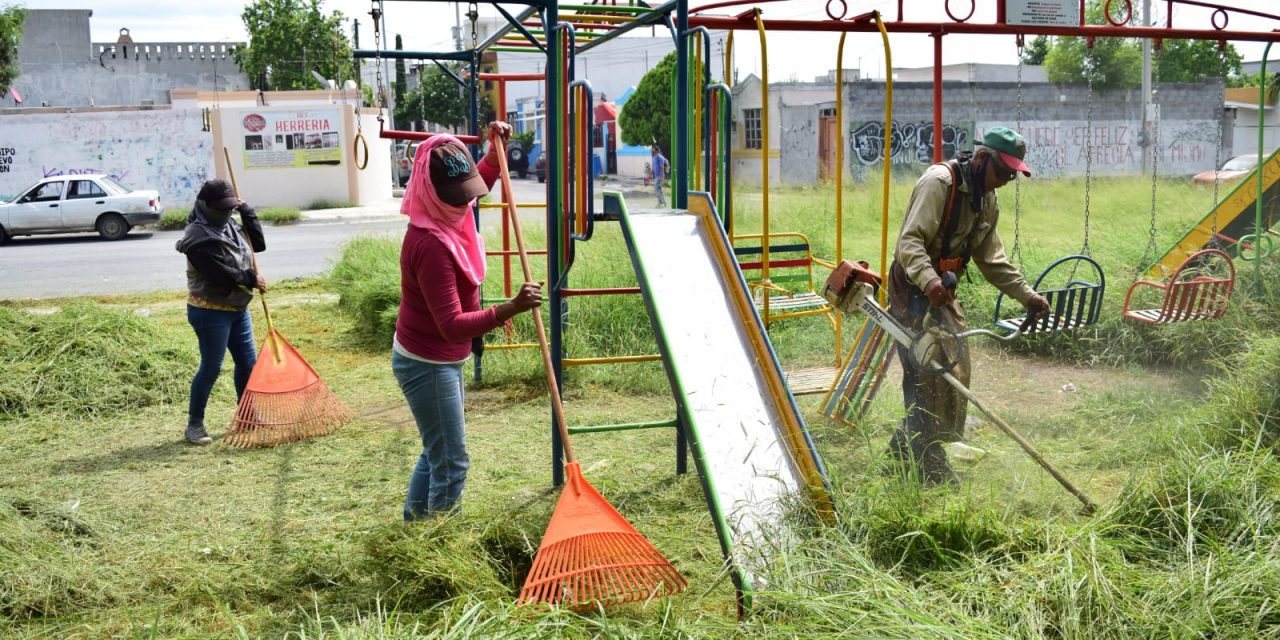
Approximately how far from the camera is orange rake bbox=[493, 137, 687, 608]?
324cm

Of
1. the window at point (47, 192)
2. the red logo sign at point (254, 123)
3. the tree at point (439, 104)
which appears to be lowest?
the window at point (47, 192)

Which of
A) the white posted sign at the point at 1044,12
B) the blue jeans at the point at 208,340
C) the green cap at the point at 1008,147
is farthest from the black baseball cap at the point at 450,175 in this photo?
the white posted sign at the point at 1044,12

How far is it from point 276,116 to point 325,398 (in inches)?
778

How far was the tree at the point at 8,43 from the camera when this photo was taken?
28688mm

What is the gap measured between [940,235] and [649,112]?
2678cm

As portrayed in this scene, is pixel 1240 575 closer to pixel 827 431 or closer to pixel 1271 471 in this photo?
pixel 1271 471

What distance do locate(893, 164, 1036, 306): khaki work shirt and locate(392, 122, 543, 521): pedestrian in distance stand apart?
6.29 feet

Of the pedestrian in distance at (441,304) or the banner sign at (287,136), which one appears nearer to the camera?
the pedestrian in distance at (441,304)

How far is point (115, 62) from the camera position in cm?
3819

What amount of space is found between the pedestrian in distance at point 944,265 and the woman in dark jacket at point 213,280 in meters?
3.59

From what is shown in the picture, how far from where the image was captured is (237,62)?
119ft

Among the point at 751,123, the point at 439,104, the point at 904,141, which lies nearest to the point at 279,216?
the point at 904,141

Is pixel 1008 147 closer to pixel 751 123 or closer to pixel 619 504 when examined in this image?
pixel 619 504

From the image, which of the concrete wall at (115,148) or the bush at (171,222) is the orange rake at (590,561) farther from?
the concrete wall at (115,148)
